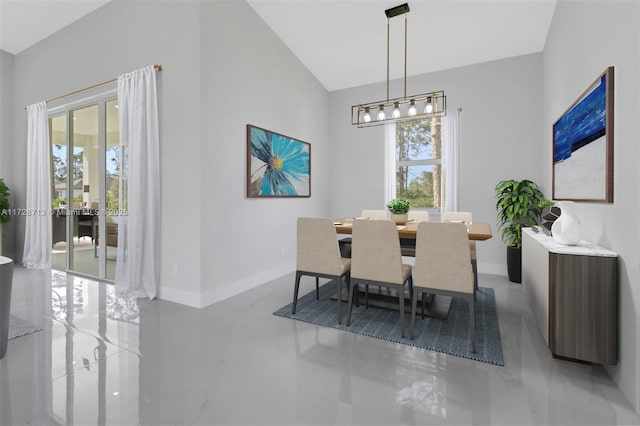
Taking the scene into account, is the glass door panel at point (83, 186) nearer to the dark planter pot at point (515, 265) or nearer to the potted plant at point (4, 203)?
the potted plant at point (4, 203)

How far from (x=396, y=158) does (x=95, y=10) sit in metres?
4.56

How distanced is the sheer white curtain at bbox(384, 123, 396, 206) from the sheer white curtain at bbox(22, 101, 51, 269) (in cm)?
506

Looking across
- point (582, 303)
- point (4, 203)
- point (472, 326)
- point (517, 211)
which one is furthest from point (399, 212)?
point (4, 203)

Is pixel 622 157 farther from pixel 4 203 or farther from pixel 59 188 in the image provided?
pixel 4 203

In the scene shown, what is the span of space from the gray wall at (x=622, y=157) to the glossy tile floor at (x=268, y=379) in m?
0.34

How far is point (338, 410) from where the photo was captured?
1.57m

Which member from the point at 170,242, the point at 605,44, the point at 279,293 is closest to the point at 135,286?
the point at 170,242

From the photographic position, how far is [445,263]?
2.27 meters

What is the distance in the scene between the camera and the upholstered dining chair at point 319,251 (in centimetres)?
273

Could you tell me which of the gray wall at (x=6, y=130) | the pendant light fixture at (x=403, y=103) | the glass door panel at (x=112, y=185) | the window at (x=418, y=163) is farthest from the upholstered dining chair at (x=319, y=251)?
the gray wall at (x=6, y=130)

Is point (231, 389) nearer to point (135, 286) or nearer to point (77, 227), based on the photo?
point (135, 286)

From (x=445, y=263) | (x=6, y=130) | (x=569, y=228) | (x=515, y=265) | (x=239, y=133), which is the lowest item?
(x=515, y=265)

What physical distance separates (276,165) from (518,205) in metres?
3.16

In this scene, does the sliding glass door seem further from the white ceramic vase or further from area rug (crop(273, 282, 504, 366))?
the white ceramic vase
